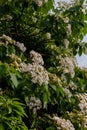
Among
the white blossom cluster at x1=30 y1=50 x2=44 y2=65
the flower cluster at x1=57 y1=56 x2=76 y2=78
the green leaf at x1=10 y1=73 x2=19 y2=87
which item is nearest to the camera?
the green leaf at x1=10 y1=73 x2=19 y2=87

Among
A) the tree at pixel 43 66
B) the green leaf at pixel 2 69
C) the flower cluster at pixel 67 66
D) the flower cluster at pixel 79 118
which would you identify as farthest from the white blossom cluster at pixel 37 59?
the green leaf at pixel 2 69

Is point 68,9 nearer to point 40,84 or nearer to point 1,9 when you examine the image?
point 1,9

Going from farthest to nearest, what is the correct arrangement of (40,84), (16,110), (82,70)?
(82,70) → (40,84) → (16,110)

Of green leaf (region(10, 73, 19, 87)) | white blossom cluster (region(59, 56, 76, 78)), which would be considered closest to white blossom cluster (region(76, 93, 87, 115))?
white blossom cluster (region(59, 56, 76, 78))

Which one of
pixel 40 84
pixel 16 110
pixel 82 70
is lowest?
pixel 16 110

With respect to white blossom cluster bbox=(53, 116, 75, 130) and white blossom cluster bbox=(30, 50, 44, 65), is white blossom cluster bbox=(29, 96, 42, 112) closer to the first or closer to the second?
white blossom cluster bbox=(53, 116, 75, 130)

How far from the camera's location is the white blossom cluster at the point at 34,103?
5.57 meters

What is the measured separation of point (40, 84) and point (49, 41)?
226 cm

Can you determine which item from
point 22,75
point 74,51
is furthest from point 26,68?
point 74,51

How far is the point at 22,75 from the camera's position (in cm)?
524

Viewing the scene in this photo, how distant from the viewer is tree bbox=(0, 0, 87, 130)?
A: 202 inches

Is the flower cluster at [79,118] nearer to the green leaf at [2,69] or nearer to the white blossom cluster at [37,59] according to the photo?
the white blossom cluster at [37,59]

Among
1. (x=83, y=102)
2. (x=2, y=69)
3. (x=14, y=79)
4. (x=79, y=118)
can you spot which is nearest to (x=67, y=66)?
(x=83, y=102)

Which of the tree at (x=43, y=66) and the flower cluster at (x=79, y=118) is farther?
the flower cluster at (x=79, y=118)
